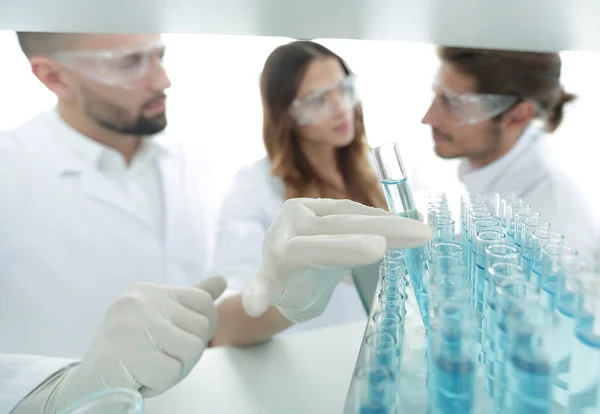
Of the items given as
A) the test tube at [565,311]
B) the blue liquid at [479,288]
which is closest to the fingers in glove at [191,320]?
the blue liquid at [479,288]

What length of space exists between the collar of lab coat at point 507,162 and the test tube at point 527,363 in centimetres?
134

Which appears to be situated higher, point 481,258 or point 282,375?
point 481,258

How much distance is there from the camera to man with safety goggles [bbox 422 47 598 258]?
5.21 ft

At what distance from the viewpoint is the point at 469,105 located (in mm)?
1645

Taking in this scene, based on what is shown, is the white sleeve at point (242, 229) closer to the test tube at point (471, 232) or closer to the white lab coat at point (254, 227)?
the white lab coat at point (254, 227)

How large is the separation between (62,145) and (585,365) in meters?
1.58

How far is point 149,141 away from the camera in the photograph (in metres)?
1.60

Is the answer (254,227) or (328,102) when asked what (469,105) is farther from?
(254,227)

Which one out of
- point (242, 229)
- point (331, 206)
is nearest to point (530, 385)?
point (331, 206)

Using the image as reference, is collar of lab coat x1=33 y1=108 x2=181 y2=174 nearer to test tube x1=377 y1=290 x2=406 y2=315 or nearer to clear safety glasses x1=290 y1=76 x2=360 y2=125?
clear safety glasses x1=290 y1=76 x2=360 y2=125

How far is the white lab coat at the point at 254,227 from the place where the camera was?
5.04ft

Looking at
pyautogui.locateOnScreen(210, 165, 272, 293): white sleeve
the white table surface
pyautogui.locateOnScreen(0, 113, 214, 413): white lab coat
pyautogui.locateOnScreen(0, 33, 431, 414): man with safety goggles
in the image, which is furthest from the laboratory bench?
pyautogui.locateOnScreen(0, 113, 214, 413): white lab coat

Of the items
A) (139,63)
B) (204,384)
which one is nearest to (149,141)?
(139,63)

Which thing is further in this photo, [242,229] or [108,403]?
[242,229]
